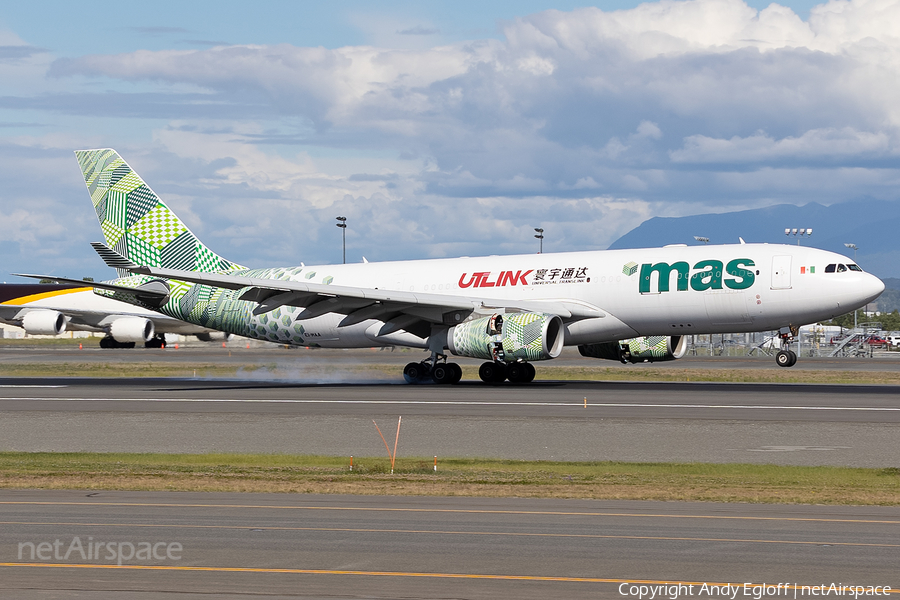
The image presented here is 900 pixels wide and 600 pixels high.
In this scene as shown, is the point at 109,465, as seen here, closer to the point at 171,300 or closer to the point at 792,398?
the point at 792,398

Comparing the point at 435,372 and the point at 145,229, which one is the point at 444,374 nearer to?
the point at 435,372

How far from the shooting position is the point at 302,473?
17.0 meters

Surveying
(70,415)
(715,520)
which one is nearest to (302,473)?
(715,520)

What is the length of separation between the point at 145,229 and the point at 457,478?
30710mm

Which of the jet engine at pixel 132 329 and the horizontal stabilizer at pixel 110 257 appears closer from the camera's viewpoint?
the horizontal stabilizer at pixel 110 257

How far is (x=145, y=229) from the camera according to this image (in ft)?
141

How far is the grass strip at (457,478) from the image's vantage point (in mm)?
14602

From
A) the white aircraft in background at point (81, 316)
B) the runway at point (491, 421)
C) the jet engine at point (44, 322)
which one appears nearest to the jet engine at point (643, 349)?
the runway at point (491, 421)

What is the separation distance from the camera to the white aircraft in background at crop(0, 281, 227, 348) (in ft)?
250

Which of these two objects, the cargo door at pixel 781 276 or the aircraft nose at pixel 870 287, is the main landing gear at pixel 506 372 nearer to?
the cargo door at pixel 781 276

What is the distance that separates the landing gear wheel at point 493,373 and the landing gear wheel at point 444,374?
1.15 metres

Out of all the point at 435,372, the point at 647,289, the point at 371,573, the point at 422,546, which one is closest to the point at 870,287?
the point at 647,289

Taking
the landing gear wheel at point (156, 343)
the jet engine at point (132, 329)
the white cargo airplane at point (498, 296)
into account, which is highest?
the white cargo airplane at point (498, 296)

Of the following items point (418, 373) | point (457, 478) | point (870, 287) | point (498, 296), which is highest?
point (870, 287)
